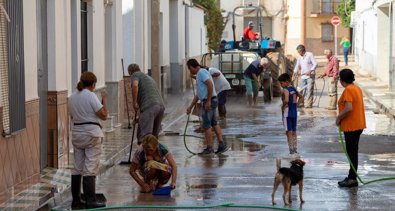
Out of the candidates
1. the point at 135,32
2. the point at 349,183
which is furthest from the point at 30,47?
the point at 135,32

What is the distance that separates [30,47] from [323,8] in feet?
208

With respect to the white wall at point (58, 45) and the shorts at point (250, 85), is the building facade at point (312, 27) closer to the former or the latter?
the shorts at point (250, 85)

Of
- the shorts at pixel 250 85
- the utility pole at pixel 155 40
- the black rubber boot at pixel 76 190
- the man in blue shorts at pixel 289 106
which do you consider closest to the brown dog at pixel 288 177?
the black rubber boot at pixel 76 190

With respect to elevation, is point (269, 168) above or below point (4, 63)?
below

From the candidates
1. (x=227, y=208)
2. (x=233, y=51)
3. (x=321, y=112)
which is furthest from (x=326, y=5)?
(x=227, y=208)

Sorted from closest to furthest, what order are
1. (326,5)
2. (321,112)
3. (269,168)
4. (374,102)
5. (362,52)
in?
(269,168), (321,112), (374,102), (362,52), (326,5)

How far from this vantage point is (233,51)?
3403 cm

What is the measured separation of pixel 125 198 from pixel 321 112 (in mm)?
14912

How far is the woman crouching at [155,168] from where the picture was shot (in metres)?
12.7

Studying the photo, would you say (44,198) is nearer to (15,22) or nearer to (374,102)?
(15,22)

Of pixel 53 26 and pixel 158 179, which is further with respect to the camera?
pixel 53 26

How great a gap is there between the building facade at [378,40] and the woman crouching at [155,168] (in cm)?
2196

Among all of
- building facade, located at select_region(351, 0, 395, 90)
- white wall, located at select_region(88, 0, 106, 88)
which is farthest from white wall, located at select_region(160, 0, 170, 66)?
white wall, located at select_region(88, 0, 106, 88)

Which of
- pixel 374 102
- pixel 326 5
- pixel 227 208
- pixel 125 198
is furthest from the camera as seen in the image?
pixel 326 5
